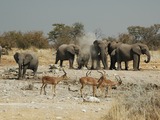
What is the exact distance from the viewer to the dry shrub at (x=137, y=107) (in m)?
12.0

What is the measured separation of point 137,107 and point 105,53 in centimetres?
1997

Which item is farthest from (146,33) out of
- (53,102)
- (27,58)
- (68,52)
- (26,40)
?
(53,102)

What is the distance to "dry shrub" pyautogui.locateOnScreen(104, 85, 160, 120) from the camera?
12.0 m

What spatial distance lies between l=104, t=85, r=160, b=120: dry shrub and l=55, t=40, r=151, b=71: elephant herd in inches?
686

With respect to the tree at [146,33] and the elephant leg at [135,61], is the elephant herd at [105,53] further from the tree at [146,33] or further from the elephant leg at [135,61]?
the tree at [146,33]

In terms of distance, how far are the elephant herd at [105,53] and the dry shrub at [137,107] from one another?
17.4m

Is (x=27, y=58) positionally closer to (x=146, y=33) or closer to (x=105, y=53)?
(x=105, y=53)

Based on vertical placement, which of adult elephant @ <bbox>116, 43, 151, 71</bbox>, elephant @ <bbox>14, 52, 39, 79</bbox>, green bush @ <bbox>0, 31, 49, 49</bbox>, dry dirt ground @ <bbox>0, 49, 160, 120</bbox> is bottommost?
dry dirt ground @ <bbox>0, 49, 160, 120</bbox>

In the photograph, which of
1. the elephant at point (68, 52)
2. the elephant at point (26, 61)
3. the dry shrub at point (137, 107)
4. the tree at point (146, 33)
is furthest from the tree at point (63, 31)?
the dry shrub at point (137, 107)

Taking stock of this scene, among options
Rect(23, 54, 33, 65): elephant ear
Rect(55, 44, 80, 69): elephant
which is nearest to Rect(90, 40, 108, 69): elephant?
Rect(55, 44, 80, 69): elephant

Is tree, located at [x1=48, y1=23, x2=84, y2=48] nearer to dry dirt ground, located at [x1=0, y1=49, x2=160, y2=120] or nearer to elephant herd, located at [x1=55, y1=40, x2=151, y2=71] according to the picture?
elephant herd, located at [x1=55, y1=40, x2=151, y2=71]

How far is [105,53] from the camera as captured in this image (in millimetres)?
32281

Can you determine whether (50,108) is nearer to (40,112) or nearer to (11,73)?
(40,112)

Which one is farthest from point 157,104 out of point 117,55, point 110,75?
point 117,55
